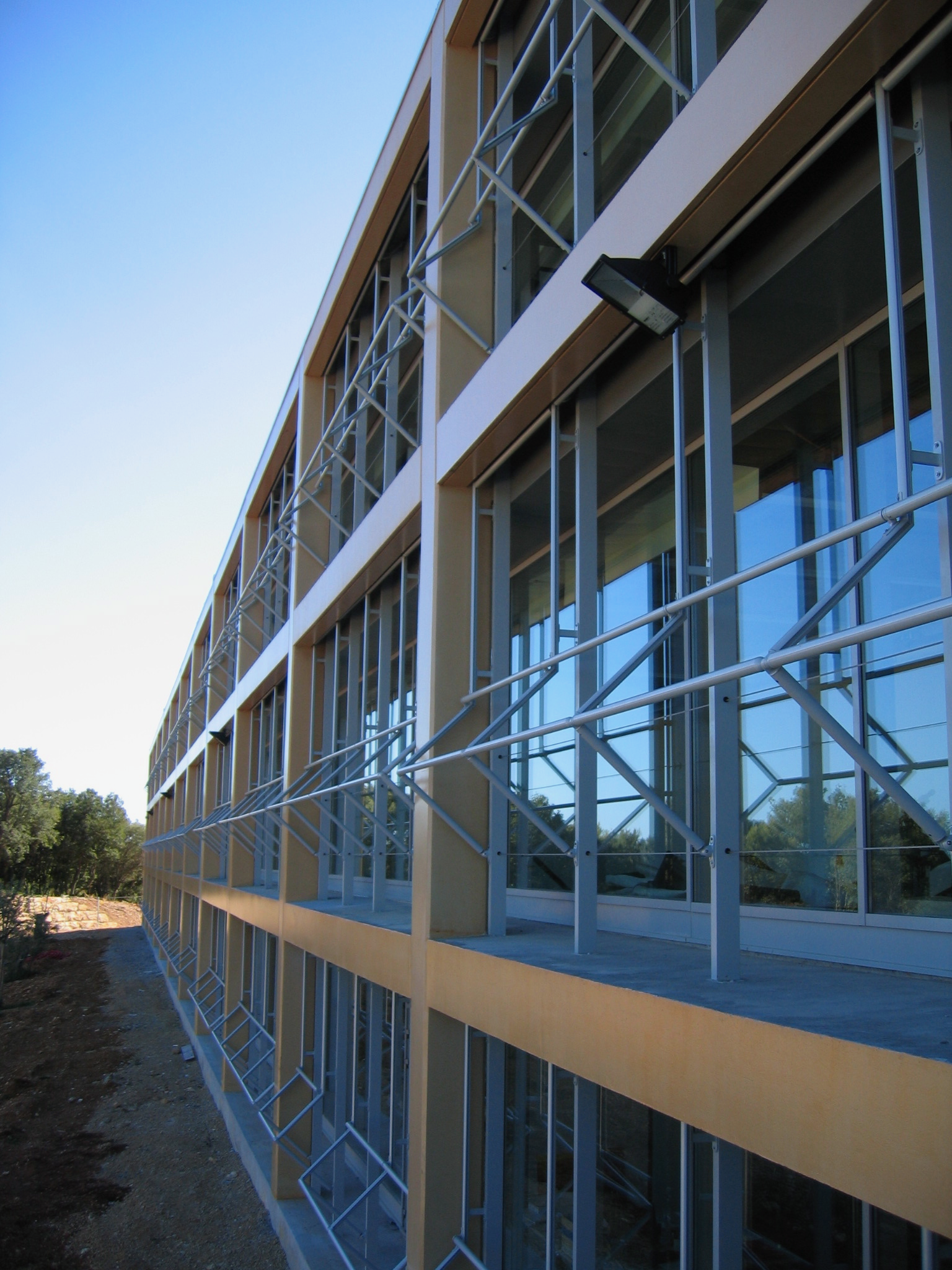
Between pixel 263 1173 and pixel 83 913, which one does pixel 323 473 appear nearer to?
pixel 263 1173

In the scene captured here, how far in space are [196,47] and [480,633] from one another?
230 inches

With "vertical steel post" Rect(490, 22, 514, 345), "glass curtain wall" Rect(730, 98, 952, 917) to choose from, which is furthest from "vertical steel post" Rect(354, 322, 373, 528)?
"glass curtain wall" Rect(730, 98, 952, 917)

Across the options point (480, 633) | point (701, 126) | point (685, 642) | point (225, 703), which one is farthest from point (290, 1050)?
point (701, 126)

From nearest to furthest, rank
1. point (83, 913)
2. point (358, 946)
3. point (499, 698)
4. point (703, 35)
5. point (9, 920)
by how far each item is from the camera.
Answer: point (703, 35), point (499, 698), point (358, 946), point (9, 920), point (83, 913)

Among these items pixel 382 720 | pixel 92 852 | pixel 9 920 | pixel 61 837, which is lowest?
pixel 9 920

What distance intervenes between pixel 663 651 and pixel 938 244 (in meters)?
3.56

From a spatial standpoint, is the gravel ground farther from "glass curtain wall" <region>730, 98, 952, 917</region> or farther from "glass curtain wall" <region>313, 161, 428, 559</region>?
"glass curtain wall" <region>730, 98, 952, 917</region>

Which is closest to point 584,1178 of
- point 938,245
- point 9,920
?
point 938,245

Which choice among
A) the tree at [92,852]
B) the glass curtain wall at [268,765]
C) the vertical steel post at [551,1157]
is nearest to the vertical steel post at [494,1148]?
the vertical steel post at [551,1157]

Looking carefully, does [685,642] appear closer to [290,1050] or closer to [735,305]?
[735,305]

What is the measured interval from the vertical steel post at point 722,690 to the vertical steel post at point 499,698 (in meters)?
2.41

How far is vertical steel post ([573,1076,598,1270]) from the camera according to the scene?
174 inches

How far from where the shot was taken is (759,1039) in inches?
114

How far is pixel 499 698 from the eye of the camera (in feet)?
21.6
